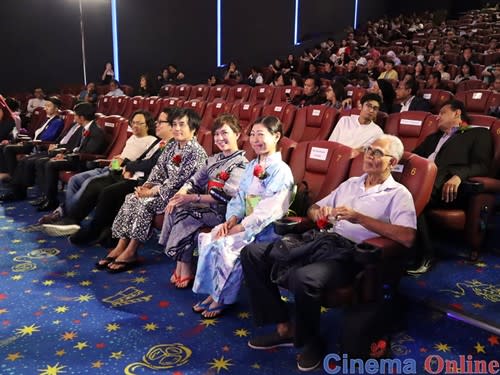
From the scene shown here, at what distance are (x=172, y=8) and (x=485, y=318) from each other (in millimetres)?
10892

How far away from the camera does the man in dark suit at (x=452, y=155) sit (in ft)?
8.76

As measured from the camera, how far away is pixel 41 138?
5113 millimetres

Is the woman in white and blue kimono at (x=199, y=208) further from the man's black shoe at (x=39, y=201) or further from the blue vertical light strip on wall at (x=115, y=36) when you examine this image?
the blue vertical light strip on wall at (x=115, y=36)

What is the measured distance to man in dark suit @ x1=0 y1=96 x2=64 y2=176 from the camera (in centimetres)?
495

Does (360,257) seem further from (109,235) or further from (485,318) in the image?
(109,235)

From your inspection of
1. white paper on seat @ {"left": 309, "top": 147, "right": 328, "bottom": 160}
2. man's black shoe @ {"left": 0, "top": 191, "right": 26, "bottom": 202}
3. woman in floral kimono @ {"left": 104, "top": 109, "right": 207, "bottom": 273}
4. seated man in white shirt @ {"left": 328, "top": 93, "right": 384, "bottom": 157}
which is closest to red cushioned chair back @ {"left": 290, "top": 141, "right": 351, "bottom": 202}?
white paper on seat @ {"left": 309, "top": 147, "right": 328, "bottom": 160}

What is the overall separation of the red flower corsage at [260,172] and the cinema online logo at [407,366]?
2.84 feet

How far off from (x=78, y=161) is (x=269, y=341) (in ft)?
8.79

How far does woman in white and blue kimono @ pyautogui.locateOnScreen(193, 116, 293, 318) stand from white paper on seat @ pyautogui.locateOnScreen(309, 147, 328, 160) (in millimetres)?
298

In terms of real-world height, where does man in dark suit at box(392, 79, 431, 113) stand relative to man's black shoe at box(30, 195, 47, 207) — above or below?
above

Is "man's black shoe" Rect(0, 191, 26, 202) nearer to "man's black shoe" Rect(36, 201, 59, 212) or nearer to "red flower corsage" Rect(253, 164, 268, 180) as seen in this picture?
"man's black shoe" Rect(36, 201, 59, 212)

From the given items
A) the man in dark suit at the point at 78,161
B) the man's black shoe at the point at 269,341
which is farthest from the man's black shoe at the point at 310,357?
the man in dark suit at the point at 78,161

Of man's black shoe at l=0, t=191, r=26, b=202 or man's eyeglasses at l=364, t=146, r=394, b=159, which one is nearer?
man's eyeglasses at l=364, t=146, r=394, b=159

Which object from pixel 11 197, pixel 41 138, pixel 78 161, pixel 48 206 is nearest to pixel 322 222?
pixel 78 161
